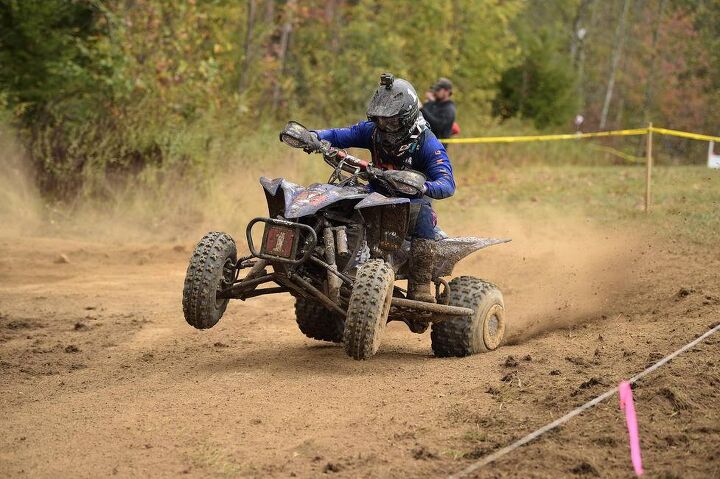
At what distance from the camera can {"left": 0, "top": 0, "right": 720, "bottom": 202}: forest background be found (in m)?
17.6

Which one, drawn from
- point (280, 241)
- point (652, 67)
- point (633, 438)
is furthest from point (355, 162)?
point (652, 67)

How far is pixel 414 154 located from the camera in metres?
8.72

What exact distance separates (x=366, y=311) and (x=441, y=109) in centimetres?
908

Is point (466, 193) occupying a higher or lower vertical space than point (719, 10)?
lower

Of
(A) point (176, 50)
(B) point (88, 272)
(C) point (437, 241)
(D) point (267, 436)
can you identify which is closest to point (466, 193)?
(A) point (176, 50)

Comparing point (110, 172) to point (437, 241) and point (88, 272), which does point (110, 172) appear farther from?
point (437, 241)

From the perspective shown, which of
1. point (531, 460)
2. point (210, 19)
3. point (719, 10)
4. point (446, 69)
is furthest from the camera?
point (719, 10)

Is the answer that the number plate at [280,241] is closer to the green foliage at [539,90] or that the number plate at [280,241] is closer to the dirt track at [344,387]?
the dirt track at [344,387]

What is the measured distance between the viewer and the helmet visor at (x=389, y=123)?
8391mm

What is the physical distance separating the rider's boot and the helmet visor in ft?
3.00

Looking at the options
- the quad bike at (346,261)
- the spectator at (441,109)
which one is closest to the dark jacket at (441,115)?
the spectator at (441,109)

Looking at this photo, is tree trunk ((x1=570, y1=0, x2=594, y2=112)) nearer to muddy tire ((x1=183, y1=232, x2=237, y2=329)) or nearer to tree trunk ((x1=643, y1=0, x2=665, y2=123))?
tree trunk ((x1=643, y1=0, x2=665, y2=123))

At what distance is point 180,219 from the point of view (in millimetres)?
16969

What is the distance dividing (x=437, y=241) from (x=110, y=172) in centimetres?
991
